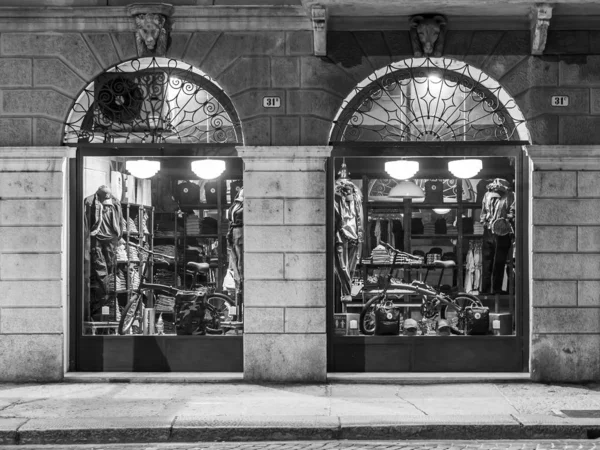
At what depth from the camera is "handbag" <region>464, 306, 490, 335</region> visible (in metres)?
13.8

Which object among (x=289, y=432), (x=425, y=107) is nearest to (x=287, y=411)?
(x=289, y=432)

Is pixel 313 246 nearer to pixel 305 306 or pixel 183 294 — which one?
pixel 305 306

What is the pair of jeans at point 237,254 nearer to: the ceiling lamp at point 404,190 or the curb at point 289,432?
the ceiling lamp at point 404,190

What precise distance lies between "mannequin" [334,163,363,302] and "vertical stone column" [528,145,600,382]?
232 cm

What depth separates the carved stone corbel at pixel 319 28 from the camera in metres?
12.7

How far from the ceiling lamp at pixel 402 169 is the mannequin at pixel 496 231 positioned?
3.35ft

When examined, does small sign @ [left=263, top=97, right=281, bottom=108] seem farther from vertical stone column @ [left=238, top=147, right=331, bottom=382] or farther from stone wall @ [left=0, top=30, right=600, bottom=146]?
vertical stone column @ [left=238, top=147, right=331, bottom=382]

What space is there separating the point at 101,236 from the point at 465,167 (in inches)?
197

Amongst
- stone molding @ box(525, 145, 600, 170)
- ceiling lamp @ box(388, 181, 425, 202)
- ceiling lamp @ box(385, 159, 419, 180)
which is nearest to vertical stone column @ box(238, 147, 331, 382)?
ceiling lamp @ box(385, 159, 419, 180)

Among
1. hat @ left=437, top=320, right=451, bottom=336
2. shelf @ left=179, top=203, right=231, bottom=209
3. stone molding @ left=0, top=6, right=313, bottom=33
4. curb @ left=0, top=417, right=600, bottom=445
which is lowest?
curb @ left=0, top=417, right=600, bottom=445

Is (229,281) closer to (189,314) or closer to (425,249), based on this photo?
(189,314)

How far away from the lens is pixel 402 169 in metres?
13.8

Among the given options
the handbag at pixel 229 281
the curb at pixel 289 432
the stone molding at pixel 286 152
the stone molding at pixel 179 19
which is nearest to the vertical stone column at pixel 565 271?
the stone molding at pixel 286 152

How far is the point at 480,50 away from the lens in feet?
43.3
